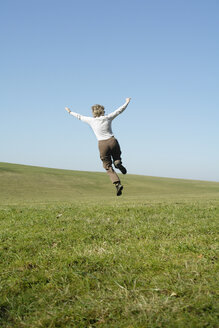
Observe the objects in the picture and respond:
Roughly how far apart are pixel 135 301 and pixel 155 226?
359cm

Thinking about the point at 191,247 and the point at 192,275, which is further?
the point at 191,247

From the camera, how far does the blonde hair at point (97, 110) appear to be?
12438mm

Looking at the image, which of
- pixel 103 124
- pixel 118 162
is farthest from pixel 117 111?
pixel 118 162

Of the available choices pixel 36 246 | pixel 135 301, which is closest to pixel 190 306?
pixel 135 301

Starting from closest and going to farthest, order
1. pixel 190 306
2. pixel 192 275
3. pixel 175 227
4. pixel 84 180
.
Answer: pixel 190 306
pixel 192 275
pixel 175 227
pixel 84 180

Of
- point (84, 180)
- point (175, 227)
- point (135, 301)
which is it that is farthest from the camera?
point (84, 180)

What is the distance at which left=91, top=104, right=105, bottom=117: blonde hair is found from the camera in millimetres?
12438

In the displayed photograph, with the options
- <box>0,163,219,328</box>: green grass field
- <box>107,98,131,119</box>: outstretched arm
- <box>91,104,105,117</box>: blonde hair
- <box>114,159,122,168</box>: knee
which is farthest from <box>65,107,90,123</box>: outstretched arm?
<box>0,163,219,328</box>: green grass field

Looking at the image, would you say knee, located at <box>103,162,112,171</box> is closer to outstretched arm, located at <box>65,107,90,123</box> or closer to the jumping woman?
the jumping woman

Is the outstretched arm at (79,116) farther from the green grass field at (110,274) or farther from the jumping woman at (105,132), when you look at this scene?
the green grass field at (110,274)

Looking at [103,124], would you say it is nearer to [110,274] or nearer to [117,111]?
[117,111]

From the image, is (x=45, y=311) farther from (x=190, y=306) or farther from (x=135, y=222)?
(x=135, y=222)

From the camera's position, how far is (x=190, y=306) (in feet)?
10.7

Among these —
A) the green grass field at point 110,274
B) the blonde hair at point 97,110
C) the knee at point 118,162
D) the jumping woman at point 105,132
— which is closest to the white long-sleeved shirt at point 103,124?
the jumping woman at point 105,132
